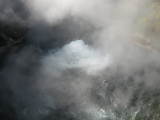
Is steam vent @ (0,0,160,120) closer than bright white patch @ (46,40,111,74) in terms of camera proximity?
Yes

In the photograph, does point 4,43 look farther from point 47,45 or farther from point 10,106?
point 10,106

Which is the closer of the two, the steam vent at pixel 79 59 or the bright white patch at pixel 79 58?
the steam vent at pixel 79 59

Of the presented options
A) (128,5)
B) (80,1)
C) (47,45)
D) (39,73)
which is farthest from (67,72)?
(128,5)

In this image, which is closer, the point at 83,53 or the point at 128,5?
the point at 83,53

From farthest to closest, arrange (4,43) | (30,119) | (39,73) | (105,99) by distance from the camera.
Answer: (4,43)
(39,73)
(105,99)
(30,119)
